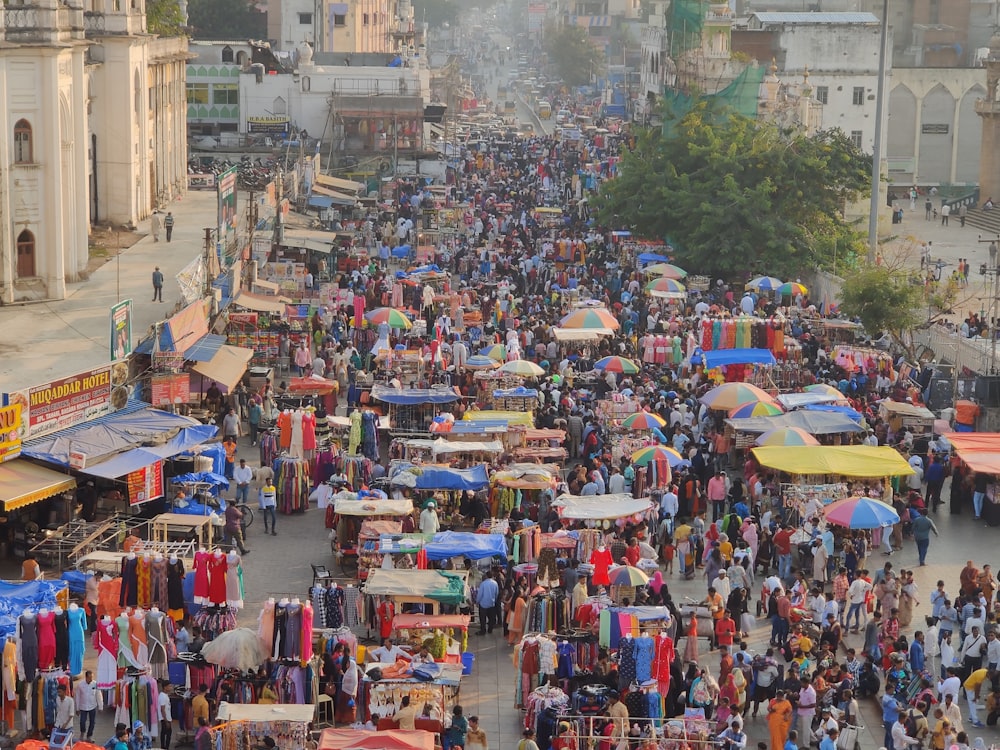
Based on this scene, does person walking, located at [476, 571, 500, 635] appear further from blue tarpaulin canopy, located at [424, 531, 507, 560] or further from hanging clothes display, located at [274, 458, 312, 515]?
hanging clothes display, located at [274, 458, 312, 515]

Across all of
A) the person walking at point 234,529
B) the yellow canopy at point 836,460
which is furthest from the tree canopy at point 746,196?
the person walking at point 234,529

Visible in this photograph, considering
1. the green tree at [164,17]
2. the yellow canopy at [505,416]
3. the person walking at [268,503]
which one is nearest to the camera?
the person walking at [268,503]

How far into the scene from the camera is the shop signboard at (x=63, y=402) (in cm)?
2595

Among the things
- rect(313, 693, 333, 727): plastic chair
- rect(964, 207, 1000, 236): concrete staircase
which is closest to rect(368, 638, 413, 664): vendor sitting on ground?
rect(313, 693, 333, 727): plastic chair

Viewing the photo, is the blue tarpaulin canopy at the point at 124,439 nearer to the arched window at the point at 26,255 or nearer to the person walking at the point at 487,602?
the person walking at the point at 487,602

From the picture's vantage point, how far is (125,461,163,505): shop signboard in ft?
86.5

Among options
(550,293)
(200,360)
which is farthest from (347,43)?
(200,360)

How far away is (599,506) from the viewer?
1013 inches

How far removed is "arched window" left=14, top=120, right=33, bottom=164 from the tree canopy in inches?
674

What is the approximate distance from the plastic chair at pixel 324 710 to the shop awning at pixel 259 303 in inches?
753

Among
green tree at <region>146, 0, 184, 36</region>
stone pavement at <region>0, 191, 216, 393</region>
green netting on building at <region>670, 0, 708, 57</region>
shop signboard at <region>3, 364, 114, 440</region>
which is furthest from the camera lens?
green netting on building at <region>670, 0, 708, 57</region>

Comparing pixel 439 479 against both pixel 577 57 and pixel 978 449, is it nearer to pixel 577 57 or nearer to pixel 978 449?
pixel 978 449

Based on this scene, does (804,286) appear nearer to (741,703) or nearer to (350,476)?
(350,476)

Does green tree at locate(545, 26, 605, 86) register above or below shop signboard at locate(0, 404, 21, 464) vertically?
above
